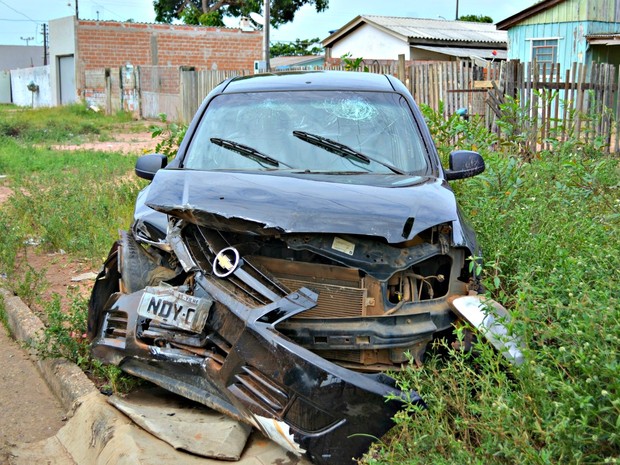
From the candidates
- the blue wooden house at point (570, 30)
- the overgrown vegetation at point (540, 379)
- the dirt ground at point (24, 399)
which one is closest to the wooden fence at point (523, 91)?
the overgrown vegetation at point (540, 379)

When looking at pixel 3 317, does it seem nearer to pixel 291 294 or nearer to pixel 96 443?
pixel 96 443

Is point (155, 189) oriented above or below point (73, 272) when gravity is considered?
above

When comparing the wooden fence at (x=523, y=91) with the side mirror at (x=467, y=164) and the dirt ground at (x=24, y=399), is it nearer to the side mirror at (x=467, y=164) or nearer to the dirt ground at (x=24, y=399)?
the side mirror at (x=467, y=164)

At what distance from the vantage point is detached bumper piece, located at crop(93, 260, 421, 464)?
3500 millimetres

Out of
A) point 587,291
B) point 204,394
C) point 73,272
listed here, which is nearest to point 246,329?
point 204,394

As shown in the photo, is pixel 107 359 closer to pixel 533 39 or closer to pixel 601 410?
pixel 601 410

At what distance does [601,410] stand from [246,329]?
1.67 meters

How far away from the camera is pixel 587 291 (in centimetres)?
332

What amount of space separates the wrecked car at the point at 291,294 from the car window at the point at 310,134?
0.24 m

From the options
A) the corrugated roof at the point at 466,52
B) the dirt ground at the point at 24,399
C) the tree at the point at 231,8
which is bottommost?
the dirt ground at the point at 24,399

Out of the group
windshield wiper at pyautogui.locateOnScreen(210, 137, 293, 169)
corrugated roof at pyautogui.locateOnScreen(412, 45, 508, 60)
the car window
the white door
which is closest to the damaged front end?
windshield wiper at pyautogui.locateOnScreen(210, 137, 293, 169)

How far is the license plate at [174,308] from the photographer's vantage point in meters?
3.87

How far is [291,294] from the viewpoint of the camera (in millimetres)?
3881

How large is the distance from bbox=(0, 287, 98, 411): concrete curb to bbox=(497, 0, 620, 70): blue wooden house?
741 inches
